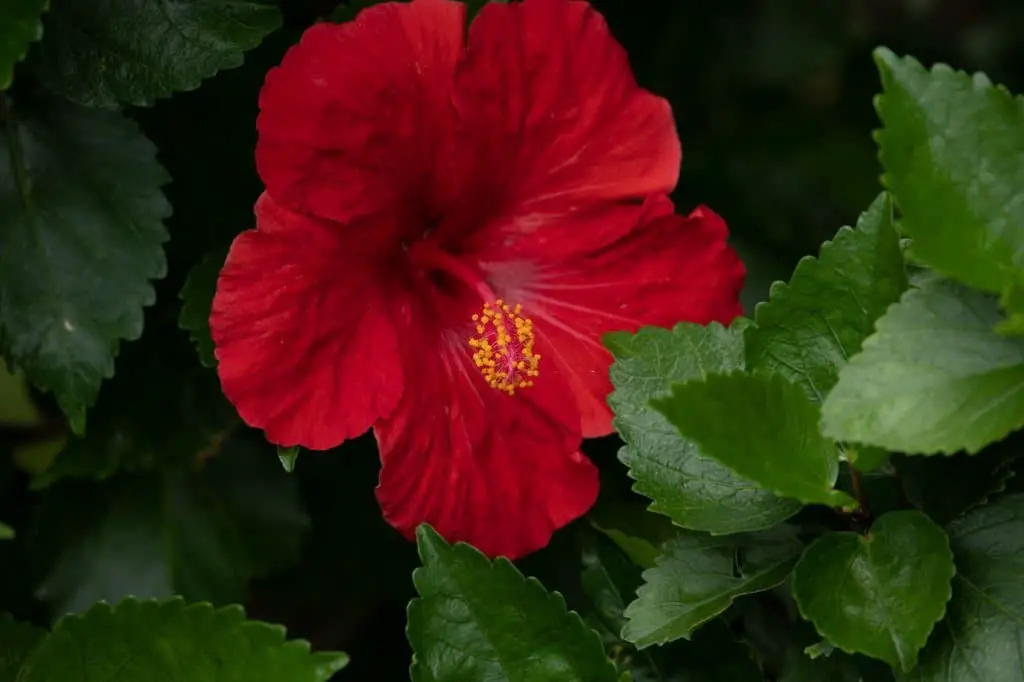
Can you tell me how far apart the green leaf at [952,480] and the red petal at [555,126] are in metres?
0.32

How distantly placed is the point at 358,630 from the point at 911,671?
865 mm

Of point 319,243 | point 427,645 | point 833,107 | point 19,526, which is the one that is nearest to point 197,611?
point 427,645

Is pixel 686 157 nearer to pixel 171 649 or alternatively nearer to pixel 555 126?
pixel 555 126

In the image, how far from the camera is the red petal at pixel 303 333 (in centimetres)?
103

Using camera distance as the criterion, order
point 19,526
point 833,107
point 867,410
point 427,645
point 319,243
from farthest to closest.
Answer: point 833,107, point 19,526, point 319,243, point 427,645, point 867,410

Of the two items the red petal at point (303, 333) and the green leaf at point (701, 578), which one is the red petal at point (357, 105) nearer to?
the red petal at point (303, 333)

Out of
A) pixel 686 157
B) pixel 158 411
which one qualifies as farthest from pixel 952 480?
pixel 686 157

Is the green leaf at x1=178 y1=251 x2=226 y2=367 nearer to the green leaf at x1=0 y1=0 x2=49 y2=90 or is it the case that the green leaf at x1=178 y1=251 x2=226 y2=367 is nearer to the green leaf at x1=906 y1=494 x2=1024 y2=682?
the green leaf at x1=0 y1=0 x2=49 y2=90

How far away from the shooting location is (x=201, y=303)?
115 cm

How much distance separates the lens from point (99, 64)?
113cm

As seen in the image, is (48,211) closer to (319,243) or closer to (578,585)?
(319,243)

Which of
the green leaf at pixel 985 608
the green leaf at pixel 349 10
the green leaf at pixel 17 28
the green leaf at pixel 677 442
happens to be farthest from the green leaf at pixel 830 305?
the green leaf at pixel 17 28

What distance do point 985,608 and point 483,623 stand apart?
1.17 ft

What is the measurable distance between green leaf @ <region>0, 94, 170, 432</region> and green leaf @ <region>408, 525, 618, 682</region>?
36 centimetres
